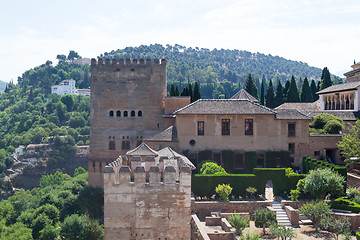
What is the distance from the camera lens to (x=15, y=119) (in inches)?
5827

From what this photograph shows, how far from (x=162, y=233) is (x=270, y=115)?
60.8 ft

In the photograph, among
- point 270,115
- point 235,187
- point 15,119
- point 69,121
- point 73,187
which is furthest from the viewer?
point 15,119

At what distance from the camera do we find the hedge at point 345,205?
76.1 ft

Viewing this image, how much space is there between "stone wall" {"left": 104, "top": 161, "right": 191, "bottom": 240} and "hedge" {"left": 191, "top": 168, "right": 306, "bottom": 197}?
7.92 metres

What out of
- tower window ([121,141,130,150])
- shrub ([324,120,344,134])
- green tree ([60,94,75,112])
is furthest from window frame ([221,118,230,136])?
green tree ([60,94,75,112])

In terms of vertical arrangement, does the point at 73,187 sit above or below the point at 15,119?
below

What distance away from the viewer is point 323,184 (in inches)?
979

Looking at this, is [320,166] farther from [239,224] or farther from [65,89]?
[65,89]

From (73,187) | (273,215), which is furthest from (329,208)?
(73,187)

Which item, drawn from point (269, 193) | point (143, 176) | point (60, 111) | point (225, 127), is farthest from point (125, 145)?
point (60, 111)

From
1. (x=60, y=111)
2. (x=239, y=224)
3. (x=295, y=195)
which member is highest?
(x=60, y=111)

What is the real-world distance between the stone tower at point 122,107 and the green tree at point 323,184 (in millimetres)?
19222

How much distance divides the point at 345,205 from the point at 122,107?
24610 millimetres

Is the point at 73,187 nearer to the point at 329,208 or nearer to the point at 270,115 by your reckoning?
the point at 270,115
